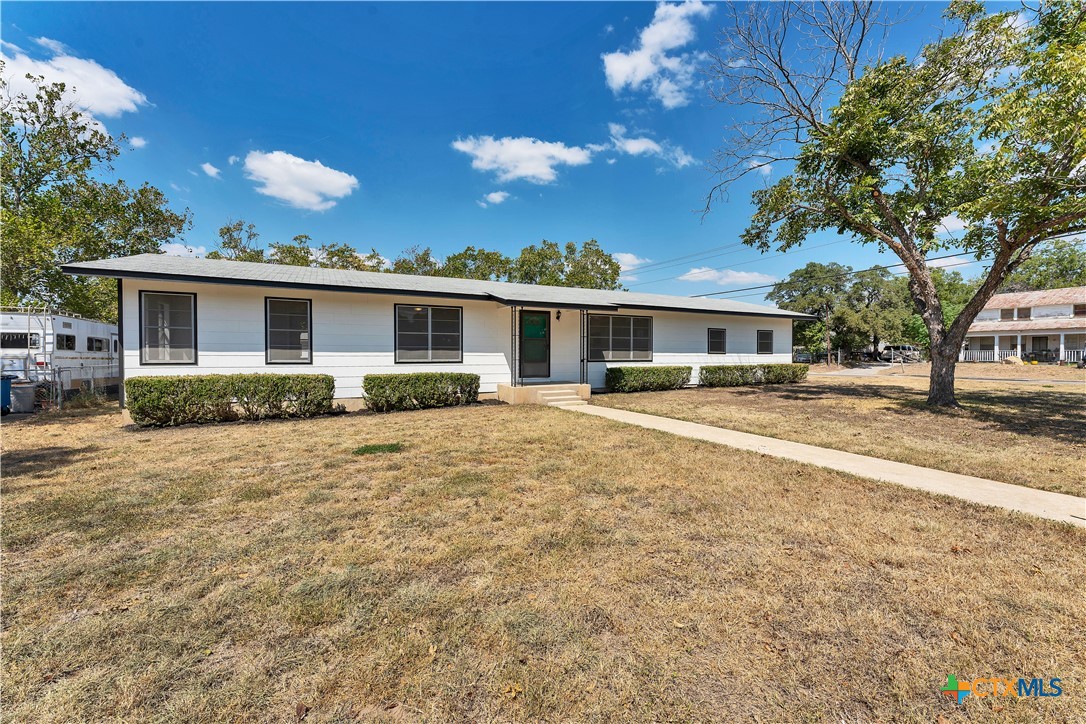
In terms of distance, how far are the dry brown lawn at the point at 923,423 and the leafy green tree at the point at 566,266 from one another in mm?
21360

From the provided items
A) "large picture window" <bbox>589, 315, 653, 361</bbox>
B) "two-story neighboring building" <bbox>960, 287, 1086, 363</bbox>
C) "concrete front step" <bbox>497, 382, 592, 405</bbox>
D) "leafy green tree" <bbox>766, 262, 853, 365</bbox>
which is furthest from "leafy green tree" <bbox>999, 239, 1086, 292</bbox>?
"concrete front step" <bbox>497, 382, 592, 405</bbox>

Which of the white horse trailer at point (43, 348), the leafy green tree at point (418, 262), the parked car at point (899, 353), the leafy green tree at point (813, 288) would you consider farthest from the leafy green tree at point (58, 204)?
the parked car at point (899, 353)

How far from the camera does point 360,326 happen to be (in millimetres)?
10500

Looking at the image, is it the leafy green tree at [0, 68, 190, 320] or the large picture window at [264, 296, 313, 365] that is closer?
the large picture window at [264, 296, 313, 365]

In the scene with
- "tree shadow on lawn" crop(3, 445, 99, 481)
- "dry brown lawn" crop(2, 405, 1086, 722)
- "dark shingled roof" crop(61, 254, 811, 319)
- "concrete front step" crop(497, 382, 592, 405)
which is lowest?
"dry brown lawn" crop(2, 405, 1086, 722)

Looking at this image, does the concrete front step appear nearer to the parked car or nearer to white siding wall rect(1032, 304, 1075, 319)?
the parked car

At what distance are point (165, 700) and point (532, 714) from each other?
4.98ft

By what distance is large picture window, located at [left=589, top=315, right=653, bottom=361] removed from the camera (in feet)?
46.0

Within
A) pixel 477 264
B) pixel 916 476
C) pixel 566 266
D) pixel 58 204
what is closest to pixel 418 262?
pixel 477 264

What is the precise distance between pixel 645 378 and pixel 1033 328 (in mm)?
39161

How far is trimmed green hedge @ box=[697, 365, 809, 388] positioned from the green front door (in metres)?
6.20

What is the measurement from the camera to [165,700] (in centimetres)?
179

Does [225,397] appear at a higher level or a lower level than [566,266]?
lower

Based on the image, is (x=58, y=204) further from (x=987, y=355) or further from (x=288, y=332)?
(x=987, y=355)
